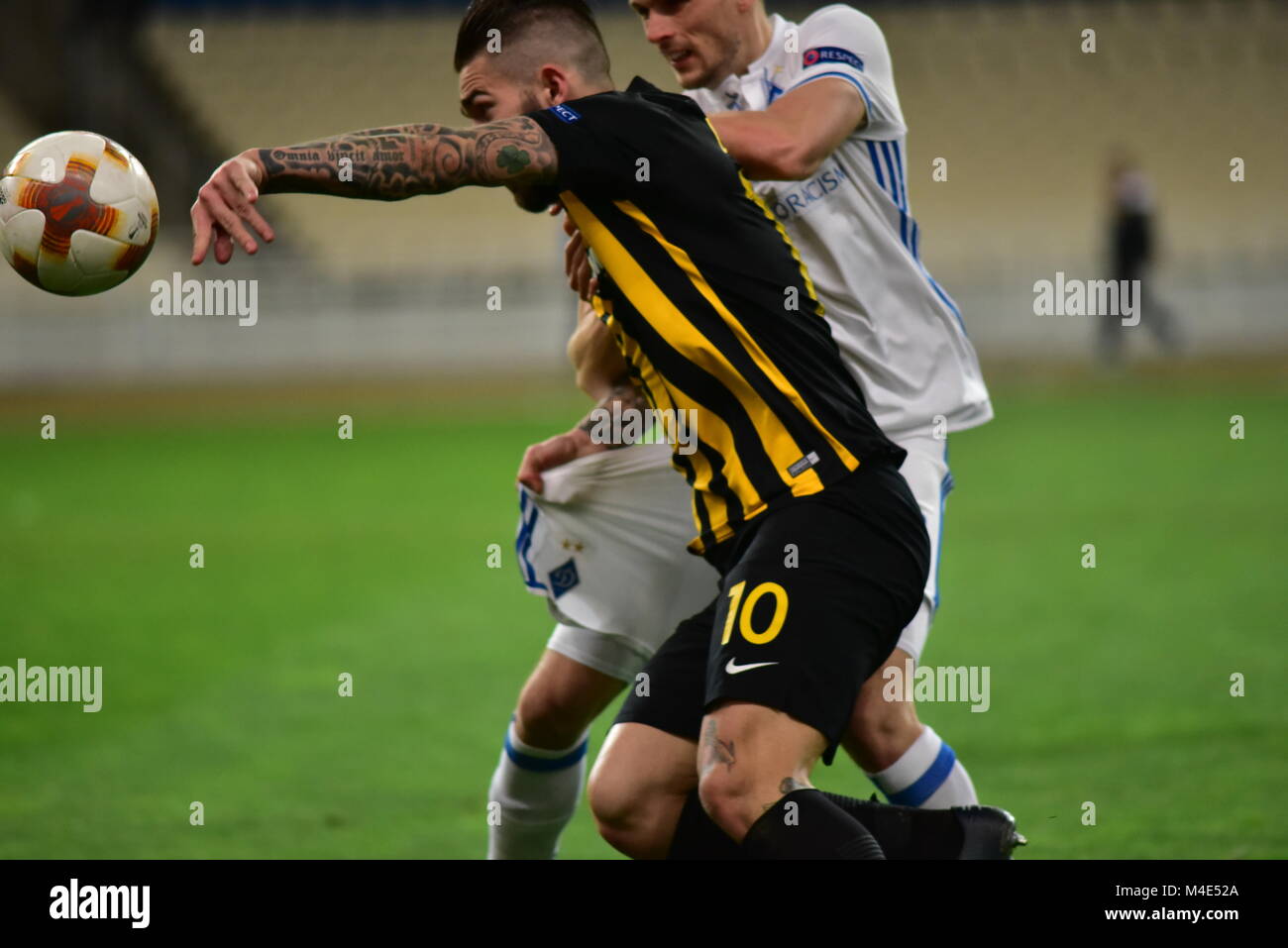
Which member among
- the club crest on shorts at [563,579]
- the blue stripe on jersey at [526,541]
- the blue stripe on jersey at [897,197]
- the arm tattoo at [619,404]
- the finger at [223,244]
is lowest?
the club crest on shorts at [563,579]

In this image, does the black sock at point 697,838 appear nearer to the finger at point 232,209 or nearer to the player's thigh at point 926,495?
the player's thigh at point 926,495

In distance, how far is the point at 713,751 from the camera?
9.55ft

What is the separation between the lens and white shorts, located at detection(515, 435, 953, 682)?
3.99 metres

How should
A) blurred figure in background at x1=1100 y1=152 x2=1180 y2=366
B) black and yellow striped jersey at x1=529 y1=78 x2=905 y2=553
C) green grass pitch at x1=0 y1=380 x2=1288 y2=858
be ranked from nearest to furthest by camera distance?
black and yellow striped jersey at x1=529 y1=78 x2=905 y2=553, green grass pitch at x1=0 y1=380 x2=1288 y2=858, blurred figure in background at x1=1100 y1=152 x2=1180 y2=366

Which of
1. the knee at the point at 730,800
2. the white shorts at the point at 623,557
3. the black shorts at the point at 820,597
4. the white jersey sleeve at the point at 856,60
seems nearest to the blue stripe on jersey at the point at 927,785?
the black shorts at the point at 820,597

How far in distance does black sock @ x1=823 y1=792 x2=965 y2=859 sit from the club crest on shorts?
1.12m

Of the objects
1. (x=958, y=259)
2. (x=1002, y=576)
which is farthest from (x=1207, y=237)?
(x=1002, y=576)

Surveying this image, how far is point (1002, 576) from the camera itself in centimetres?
841

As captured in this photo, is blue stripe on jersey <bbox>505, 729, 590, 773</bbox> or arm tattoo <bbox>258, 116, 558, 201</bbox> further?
blue stripe on jersey <bbox>505, 729, 590, 773</bbox>

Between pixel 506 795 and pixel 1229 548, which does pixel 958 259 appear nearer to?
pixel 1229 548

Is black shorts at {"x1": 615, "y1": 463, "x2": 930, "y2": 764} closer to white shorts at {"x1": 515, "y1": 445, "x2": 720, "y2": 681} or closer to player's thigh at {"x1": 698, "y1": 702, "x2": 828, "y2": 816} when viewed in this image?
player's thigh at {"x1": 698, "y1": 702, "x2": 828, "y2": 816}

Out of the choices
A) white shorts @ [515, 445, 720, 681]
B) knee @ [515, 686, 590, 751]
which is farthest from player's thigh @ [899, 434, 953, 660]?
knee @ [515, 686, 590, 751]

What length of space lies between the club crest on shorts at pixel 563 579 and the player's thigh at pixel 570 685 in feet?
0.40

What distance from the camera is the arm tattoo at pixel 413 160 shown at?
9.26 ft
